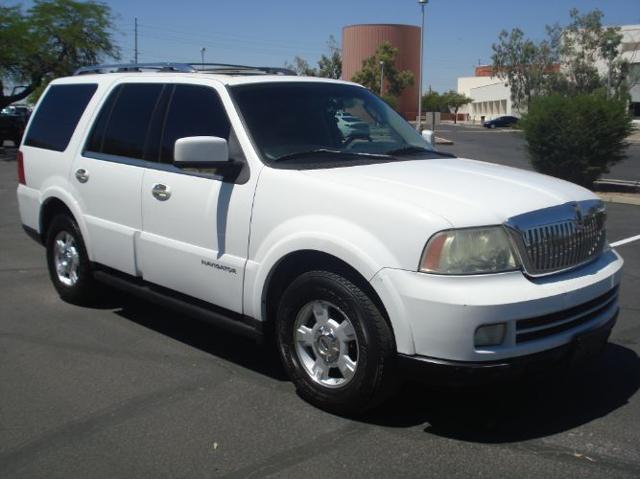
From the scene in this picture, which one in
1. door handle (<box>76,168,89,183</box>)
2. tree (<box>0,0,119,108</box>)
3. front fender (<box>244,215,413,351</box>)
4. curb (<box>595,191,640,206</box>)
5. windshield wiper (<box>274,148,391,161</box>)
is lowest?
curb (<box>595,191,640,206</box>)

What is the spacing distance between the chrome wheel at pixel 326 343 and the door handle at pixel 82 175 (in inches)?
99.5

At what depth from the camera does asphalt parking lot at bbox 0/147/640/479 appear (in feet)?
11.7

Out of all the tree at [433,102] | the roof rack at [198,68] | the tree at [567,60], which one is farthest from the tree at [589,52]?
the roof rack at [198,68]

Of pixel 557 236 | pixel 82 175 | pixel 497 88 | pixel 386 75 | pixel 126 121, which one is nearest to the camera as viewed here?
pixel 557 236

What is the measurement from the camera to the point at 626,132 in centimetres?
1504

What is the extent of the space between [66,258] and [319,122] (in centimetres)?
279

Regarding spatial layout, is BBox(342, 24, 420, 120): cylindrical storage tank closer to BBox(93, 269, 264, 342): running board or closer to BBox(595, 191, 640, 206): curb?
BBox(595, 191, 640, 206): curb

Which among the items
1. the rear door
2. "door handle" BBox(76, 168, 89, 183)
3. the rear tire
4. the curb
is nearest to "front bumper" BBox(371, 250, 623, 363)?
the rear door

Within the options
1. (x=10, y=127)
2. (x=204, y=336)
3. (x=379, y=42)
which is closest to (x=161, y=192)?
(x=204, y=336)

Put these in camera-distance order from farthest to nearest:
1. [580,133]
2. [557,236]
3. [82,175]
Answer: [580,133], [82,175], [557,236]

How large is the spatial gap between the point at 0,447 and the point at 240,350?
1.94 meters

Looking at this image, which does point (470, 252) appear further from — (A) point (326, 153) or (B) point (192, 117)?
(B) point (192, 117)

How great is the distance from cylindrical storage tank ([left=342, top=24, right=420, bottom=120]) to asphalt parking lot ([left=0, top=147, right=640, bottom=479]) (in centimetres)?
8453

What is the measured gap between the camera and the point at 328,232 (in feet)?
13.0
